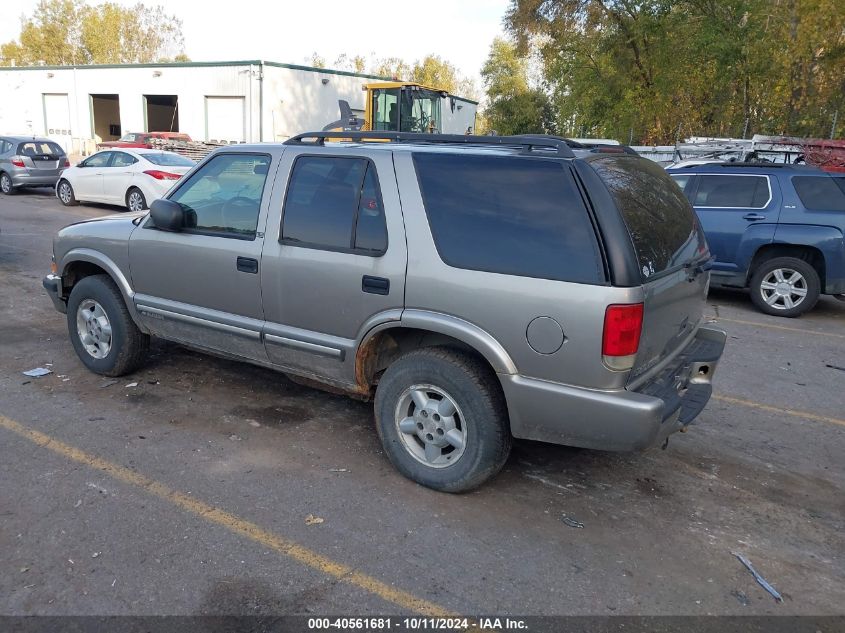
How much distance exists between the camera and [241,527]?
3410mm

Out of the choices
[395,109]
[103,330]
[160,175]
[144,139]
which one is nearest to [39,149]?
[160,175]

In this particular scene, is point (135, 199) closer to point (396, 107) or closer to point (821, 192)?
point (396, 107)

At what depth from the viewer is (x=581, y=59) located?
71.1 ft

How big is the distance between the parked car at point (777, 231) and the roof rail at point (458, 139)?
19.0 feet

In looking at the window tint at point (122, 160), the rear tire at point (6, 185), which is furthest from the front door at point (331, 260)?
the rear tire at point (6, 185)

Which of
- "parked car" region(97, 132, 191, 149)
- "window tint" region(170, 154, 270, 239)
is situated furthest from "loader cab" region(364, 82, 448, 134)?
"window tint" region(170, 154, 270, 239)

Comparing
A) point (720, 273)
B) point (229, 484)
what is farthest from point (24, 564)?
point (720, 273)

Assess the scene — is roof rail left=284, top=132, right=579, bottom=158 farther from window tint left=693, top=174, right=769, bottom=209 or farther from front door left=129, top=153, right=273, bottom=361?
window tint left=693, top=174, right=769, bottom=209

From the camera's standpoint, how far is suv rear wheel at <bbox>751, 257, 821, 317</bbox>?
27.3 ft

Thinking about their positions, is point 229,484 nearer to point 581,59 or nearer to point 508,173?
point 508,173

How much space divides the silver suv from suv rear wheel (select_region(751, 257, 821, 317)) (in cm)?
486

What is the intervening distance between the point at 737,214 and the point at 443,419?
270 inches

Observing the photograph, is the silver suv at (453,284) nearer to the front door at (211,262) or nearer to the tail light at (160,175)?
the front door at (211,262)

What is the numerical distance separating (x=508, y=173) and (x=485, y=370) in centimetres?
106
